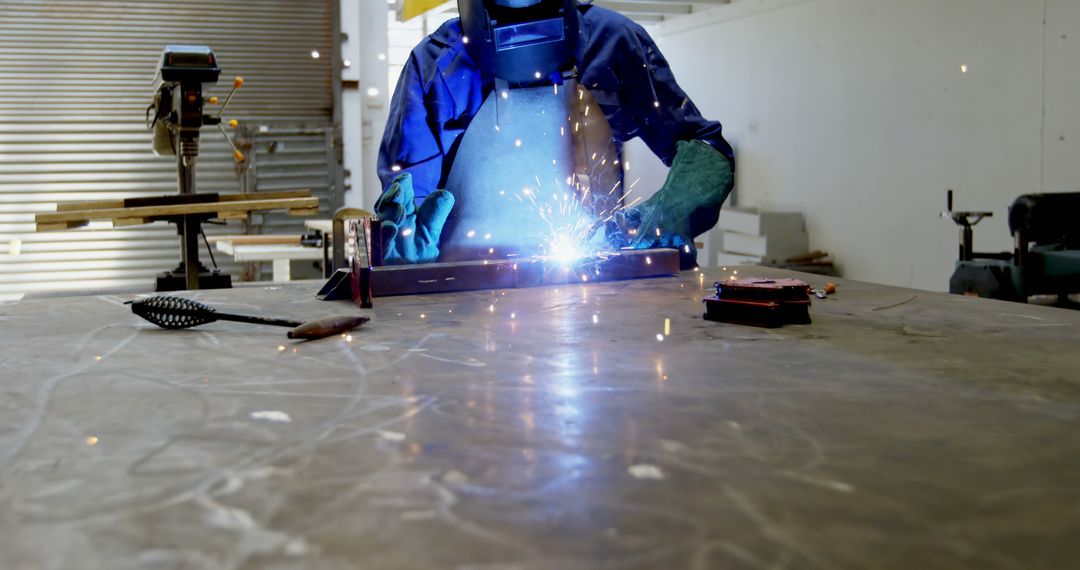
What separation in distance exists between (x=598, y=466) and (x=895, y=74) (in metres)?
6.32

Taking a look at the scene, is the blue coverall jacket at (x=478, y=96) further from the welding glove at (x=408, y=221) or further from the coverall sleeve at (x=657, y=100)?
the welding glove at (x=408, y=221)

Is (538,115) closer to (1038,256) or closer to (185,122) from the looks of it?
(185,122)

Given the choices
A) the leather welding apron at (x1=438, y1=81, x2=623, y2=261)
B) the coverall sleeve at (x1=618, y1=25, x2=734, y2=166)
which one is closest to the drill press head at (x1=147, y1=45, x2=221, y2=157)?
the leather welding apron at (x1=438, y1=81, x2=623, y2=261)

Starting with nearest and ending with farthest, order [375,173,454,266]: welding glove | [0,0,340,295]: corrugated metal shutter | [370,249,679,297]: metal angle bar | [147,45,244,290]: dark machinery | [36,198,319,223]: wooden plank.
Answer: [370,249,679,297]: metal angle bar, [375,173,454,266]: welding glove, [36,198,319,223]: wooden plank, [147,45,244,290]: dark machinery, [0,0,340,295]: corrugated metal shutter

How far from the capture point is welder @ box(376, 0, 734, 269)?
2992mm

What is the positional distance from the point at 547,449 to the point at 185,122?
317cm

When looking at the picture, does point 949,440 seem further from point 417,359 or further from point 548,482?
point 417,359

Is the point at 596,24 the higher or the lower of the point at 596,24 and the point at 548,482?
the higher

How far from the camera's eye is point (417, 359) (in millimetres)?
1513

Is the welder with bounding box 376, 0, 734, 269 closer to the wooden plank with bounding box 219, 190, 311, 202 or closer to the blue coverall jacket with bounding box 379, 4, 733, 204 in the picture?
the blue coverall jacket with bounding box 379, 4, 733, 204

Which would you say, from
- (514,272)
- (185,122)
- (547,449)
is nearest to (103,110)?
(185,122)

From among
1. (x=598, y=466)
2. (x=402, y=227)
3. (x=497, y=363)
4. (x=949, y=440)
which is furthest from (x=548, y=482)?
(x=402, y=227)

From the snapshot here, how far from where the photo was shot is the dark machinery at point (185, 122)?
3660 millimetres

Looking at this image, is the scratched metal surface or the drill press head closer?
the scratched metal surface
